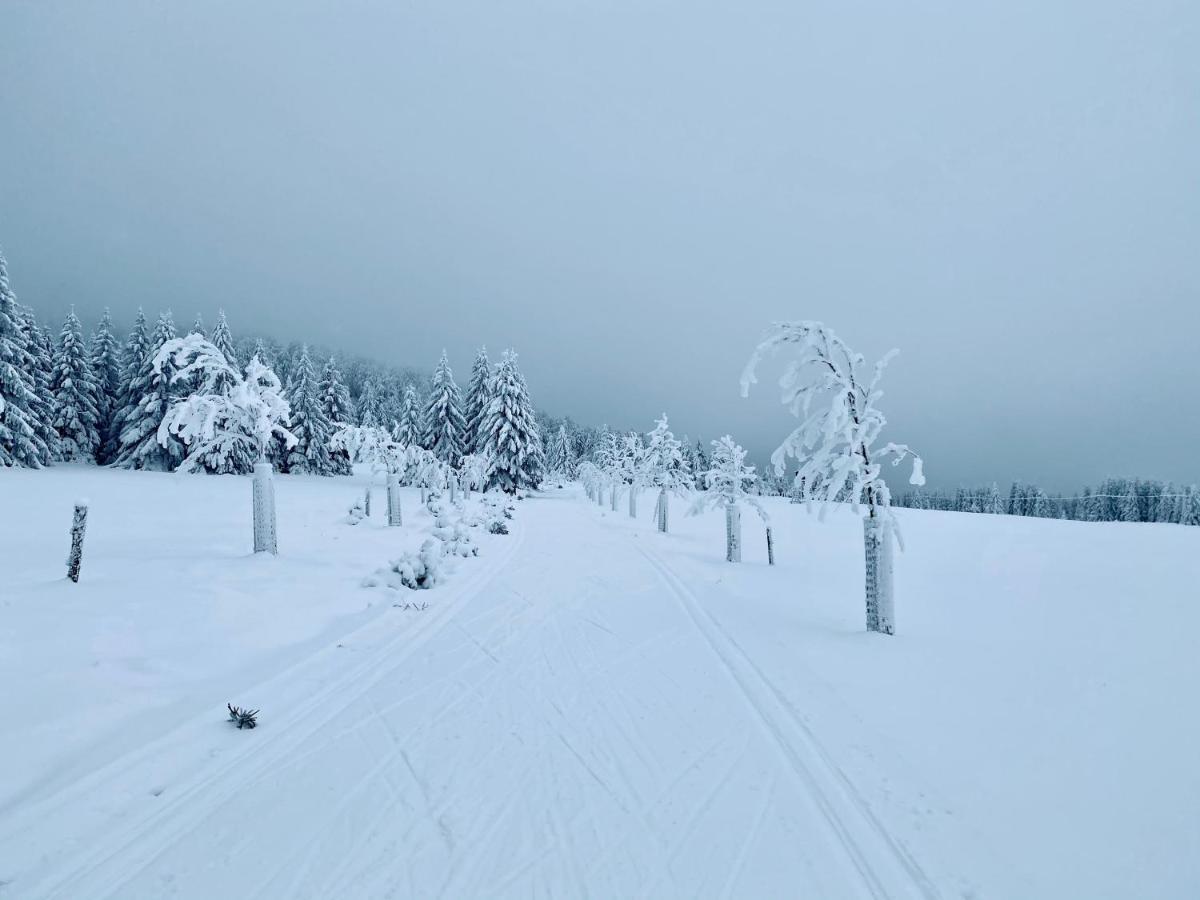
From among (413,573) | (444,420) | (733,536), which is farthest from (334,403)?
(413,573)

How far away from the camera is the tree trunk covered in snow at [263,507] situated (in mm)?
10570

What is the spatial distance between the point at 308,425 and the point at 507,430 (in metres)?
18.1

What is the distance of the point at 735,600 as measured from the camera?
10664mm

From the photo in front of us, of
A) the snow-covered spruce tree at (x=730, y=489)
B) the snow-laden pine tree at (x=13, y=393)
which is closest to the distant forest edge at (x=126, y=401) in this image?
the snow-laden pine tree at (x=13, y=393)

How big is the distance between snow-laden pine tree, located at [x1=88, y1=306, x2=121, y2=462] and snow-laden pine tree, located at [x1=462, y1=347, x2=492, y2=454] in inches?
1056

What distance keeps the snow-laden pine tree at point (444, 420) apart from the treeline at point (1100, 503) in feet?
176

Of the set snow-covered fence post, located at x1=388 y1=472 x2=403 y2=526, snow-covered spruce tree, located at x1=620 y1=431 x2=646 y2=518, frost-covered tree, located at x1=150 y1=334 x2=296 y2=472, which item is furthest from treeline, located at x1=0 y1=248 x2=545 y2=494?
frost-covered tree, located at x1=150 y1=334 x2=296 y2=472

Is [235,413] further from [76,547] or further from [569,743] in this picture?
[569,743]

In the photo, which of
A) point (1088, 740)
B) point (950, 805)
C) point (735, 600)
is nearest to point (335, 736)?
point (950, 805)

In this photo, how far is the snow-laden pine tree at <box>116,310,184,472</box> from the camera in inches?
1436

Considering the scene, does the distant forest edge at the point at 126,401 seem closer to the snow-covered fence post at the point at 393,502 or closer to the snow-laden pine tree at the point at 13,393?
the snow-laden pine tree at the point at 13,393

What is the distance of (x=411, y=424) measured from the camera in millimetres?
53562

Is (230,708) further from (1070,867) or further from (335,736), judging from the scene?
(1070,867)

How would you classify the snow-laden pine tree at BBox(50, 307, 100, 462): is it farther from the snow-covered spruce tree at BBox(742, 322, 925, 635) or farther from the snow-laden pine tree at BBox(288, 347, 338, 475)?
the snow-covered spruce tree at BBox(742, 322, 925, 635)
